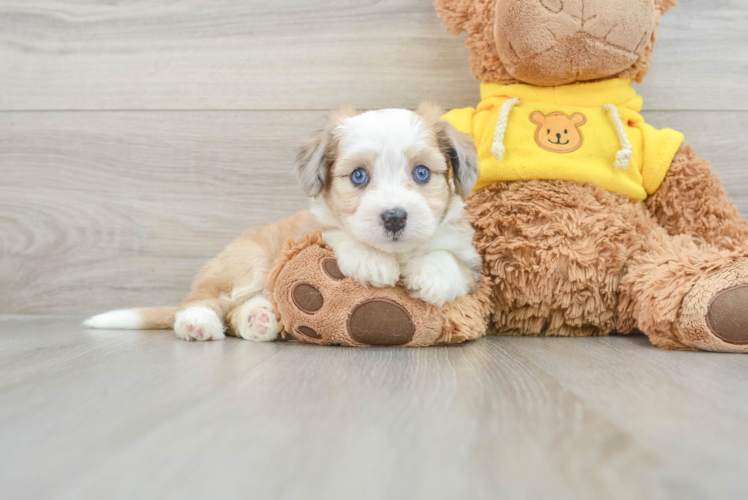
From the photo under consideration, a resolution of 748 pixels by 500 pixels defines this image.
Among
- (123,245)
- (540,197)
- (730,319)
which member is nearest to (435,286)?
(540,197)

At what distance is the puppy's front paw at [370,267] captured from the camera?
4.39 ft

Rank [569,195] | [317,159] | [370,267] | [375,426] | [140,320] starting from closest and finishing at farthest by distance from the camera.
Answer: [375,426]
[370,267]
[317,159]
[569,195]
[140,320]

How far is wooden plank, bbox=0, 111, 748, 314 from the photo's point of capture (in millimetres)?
2193

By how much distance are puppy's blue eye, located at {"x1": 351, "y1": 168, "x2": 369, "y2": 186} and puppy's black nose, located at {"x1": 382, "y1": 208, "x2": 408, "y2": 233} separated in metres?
0.17

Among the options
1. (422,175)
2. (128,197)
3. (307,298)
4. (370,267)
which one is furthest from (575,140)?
(128,197)

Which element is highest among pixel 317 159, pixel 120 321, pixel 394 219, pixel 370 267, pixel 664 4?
pixel 664 4

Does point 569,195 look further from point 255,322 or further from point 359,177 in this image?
point 255,322

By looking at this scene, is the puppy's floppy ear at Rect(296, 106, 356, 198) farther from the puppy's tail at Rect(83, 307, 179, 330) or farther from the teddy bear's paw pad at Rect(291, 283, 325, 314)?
the puppy's tail at Rect(83, 307, 179, 330)

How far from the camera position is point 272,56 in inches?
85.2

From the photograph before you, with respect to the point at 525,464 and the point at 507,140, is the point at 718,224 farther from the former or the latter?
the point at 525,464

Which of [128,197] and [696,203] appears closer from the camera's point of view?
[696,203]

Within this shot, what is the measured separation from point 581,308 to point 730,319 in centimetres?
39

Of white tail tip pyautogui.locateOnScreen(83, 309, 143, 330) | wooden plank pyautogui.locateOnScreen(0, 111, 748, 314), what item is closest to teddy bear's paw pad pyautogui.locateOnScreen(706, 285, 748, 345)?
wooden plank pyautogui.locateOnScreen(0, 111, 748, 314)

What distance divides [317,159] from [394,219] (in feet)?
1.04
